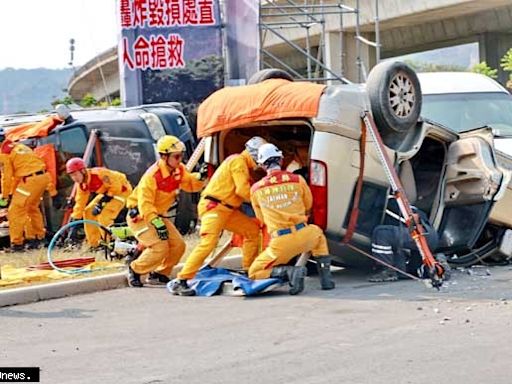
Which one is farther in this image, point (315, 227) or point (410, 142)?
point (410, 142)

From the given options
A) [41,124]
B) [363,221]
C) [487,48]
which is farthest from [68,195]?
[487,48]

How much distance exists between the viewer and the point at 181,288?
33.5 ft

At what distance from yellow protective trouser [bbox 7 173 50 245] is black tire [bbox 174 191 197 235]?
1766mm

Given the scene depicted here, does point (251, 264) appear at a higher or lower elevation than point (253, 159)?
lower

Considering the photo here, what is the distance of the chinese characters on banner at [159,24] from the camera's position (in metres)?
19.8

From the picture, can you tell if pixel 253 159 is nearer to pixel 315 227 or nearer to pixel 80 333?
pixel 315 227

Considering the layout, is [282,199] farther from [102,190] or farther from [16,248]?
[16,248]

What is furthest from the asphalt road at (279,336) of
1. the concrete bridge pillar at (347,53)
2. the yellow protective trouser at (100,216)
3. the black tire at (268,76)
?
the concrete bridge pillar at (347,53)

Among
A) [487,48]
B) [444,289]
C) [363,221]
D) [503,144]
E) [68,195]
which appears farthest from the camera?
[487,48]

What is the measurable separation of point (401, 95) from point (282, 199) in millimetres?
1629

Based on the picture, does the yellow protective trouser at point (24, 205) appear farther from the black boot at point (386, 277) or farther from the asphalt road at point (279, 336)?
the black boot at point (386, 277)

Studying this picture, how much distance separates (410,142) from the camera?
34.9ft

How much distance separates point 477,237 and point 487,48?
3469 centimetres

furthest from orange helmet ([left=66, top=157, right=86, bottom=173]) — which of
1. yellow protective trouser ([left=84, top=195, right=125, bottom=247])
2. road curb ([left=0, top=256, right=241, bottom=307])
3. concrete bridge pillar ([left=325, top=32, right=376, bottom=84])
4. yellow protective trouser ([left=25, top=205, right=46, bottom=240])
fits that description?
concrete bridge pillar ([left=325, top=32, right=376, bottom=84])
